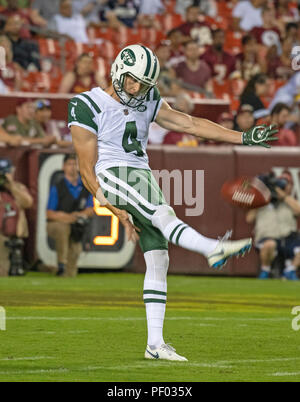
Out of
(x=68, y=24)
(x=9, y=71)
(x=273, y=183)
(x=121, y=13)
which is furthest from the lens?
(x=121, y=13)

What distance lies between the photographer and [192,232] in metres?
6.88

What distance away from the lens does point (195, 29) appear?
20.0 meters

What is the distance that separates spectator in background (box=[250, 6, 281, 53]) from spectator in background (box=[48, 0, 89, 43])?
12.5 ft

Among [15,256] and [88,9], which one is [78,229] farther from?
[88,9]

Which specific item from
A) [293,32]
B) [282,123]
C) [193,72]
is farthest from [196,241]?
[293,32]

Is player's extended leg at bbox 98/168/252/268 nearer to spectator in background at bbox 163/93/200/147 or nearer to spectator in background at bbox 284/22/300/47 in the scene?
spectator in background at bbox 163/93/200/147

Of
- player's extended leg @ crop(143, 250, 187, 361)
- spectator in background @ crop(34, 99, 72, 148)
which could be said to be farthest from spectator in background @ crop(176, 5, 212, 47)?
player's extended leg @ crop(143, 250, 187, 361)

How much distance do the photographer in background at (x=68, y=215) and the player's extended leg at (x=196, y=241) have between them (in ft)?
23.5

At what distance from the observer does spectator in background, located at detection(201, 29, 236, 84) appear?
64.4 feet

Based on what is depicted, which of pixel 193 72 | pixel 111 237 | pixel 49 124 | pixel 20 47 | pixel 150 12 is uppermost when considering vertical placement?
pixel 150 12

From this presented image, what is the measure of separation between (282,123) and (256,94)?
130 centimetres

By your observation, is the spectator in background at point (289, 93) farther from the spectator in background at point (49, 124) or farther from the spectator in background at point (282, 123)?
the spectator in background at point (49, 124)

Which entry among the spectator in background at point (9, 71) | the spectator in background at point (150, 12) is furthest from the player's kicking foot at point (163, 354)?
the spectator in background at point (150, 12)

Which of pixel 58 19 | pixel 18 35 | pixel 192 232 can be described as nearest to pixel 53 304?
pixel 192 232
